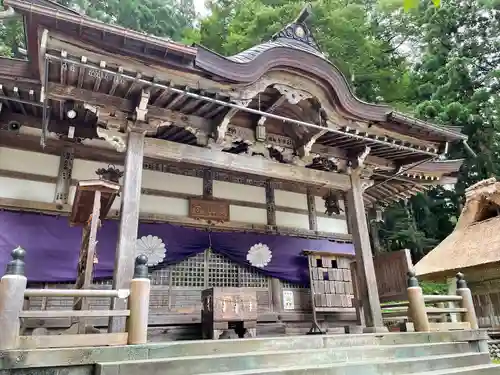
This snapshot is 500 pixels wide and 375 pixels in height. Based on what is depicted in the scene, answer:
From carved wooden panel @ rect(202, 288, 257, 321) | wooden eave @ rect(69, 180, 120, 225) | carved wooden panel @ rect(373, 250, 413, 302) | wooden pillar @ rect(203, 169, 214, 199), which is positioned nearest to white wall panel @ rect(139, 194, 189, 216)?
wooden pillar @ rect(203, 169, 214, 199)

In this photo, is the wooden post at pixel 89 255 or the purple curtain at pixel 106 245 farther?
the purple curtain at pixel 106 245

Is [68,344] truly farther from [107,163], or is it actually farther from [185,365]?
[107,163]

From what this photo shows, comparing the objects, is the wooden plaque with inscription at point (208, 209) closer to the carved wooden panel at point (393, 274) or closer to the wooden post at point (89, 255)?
the wooden post at point (89, 255)

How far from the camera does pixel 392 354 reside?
17.1 feet

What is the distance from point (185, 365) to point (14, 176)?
530 cm

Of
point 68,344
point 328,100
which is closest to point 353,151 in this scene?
point 328,100

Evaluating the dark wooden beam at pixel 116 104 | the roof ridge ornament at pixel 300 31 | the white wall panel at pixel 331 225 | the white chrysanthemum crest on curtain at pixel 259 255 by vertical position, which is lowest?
the white chrysanthemum crest on curtain at pixel 259 255

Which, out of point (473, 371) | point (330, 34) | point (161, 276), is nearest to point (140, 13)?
point (330, 34)

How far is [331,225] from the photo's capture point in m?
10.4

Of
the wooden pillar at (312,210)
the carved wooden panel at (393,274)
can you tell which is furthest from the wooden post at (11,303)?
the wooden pillar at (312,210)

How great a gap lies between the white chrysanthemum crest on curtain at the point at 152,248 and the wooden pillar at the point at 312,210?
3964mm

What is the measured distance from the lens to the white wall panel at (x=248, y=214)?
909 centimetres

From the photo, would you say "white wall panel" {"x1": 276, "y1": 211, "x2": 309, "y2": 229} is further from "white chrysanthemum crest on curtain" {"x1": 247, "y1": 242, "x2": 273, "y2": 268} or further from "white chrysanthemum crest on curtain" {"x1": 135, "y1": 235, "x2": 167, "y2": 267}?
"white chrysanthemum crest on curtain" {"x1": 135, "y1": 235, "x2": 167, "y2": 267}

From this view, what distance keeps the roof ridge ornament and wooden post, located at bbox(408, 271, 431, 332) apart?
188 inches
